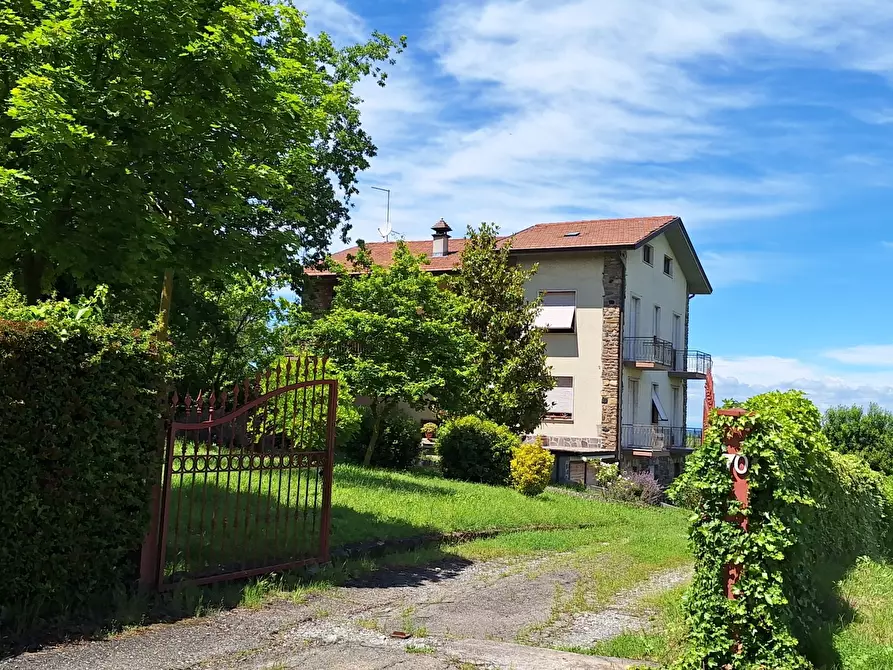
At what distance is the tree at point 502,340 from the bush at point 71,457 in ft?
56.0

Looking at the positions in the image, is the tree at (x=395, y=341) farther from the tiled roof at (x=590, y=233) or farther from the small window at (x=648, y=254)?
the small window at (x=648, y=254)

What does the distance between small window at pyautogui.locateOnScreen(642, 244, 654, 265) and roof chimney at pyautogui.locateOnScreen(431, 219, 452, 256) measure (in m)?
8.15

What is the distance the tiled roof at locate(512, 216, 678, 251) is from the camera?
28250 mm

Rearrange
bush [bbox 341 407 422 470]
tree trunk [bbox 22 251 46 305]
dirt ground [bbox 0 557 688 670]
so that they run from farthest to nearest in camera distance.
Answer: bush [bbox 341 407 422 470]
tree trunk [bbox 22 251 46 305]
dirt ground [bbox 0 557 688 670]

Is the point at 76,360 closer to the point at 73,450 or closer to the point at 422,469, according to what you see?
the point at 73,450

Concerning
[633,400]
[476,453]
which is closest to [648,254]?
[633,400]

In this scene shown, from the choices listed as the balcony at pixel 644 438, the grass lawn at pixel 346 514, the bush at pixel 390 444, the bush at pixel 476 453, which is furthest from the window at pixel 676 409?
the bush at pixel 390 444

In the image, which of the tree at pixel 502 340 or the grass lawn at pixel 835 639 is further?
the tree at pixel 502 340

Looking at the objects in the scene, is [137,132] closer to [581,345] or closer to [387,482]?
[387,482]

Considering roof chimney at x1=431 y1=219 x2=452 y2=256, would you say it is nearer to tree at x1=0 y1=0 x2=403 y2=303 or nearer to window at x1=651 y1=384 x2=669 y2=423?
window at x1=651 y1=384 x2=669 y2=423

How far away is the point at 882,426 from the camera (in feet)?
80.9

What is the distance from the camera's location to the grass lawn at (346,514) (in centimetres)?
815

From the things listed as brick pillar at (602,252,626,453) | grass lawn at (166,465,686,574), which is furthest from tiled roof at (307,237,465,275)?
grass lawn at (166,465,686,574)

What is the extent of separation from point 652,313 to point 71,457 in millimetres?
27446
